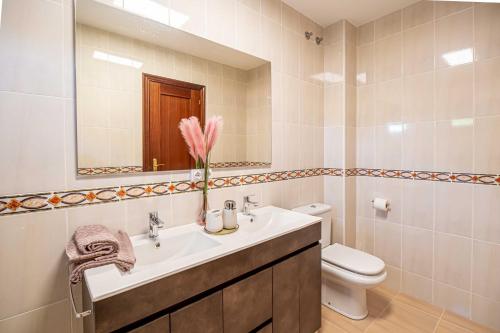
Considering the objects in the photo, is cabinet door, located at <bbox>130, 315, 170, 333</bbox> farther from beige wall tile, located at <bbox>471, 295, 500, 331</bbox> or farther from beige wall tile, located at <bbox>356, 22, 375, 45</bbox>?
beige wall tile, located at <bbox>356, 22, 375, 45</bbox>

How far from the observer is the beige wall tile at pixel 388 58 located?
201 cm

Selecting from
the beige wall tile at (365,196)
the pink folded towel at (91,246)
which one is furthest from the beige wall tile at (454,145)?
the pink folded towel at (91,246)

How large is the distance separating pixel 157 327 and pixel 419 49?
2.47 m

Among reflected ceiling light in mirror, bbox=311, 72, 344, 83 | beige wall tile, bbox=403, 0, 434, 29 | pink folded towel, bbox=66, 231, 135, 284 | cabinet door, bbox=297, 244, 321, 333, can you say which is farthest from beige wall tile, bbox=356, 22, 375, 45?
pink folded towel, bbox=66, 231, 135, 284

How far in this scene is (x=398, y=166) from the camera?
6.68 ft

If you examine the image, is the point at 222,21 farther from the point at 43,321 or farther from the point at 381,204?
the point at 381,204

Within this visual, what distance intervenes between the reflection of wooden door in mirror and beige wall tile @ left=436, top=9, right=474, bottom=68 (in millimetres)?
1859

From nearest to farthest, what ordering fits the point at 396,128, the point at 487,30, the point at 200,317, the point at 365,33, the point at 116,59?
the point at 200,317
the point at 116,59
the point at 487,30
the point at 396,128
the point at 365,33

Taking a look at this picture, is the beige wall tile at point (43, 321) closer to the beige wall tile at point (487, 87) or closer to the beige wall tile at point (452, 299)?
the beige wall tile at point (452, 299)

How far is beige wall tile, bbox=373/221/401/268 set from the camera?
81.7 inches

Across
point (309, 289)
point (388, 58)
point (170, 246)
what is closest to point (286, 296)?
point (309, 289)

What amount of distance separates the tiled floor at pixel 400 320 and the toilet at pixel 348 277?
0.07 meters

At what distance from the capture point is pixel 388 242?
2.12 meters

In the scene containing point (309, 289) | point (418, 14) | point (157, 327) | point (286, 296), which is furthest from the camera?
point (418, 14)
